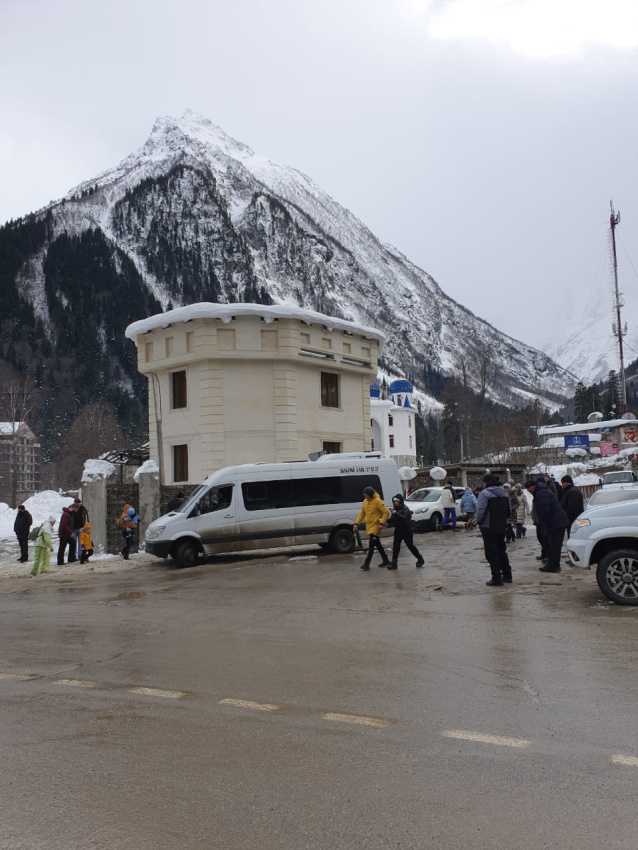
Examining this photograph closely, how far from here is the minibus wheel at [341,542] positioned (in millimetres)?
19000

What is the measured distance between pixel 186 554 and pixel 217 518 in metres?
1.15

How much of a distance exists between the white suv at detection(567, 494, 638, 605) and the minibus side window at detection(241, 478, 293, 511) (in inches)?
382

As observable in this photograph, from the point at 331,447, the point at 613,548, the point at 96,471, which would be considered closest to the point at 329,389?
the point at 331,447

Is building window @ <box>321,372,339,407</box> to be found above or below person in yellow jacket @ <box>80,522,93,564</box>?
above

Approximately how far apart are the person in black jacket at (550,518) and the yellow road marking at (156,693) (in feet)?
28.2

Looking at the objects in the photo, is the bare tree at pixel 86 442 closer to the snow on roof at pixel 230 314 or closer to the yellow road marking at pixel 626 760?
the snow on roof at pixel 230 314

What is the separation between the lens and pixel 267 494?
18562 mm

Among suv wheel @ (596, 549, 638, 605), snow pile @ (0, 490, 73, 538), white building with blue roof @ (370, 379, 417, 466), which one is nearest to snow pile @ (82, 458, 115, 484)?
snow pile @ (0, 490, 73, 538)

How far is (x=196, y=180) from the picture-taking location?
639 ft

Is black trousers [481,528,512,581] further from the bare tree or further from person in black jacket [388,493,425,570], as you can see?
the bare tree

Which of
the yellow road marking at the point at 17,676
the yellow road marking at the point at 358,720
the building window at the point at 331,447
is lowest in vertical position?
the yellow road marking at the point at 17,676

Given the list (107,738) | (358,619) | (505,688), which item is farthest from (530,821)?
(358,619)

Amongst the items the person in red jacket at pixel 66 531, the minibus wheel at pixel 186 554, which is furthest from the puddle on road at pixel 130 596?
the person in red jacket at pixel 66 531

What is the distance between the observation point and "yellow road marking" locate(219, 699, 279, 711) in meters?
5.36
